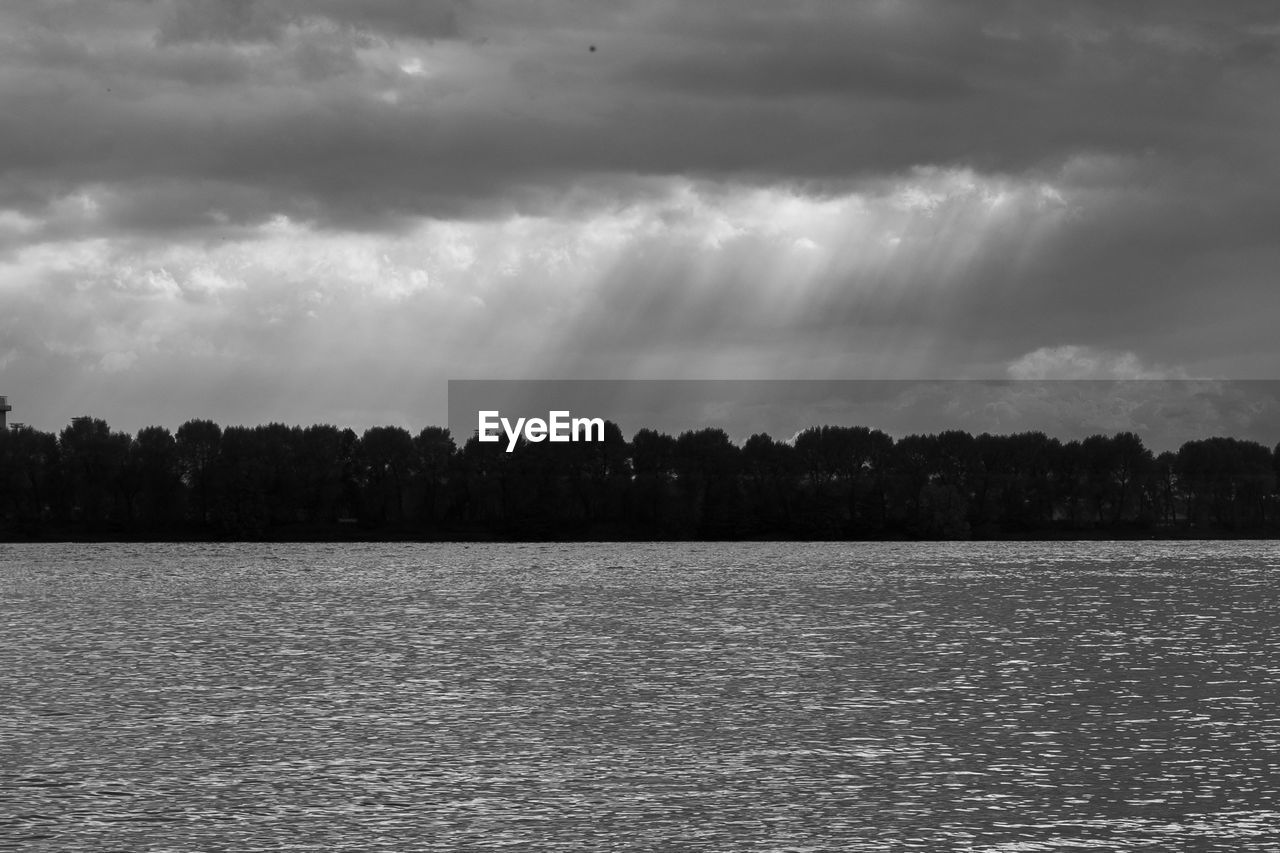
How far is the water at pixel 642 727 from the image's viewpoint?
20578mm

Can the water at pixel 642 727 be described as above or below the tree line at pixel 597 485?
below

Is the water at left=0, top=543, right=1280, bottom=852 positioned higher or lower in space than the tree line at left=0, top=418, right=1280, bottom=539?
lower

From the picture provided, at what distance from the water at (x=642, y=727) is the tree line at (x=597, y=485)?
351 feet

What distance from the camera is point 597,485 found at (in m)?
188

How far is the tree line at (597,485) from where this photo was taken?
6900 inches

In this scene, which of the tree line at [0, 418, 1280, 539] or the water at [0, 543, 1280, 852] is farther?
the tree line at [0, 418, 1280, 539]

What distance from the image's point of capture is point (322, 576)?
10719 centimetres

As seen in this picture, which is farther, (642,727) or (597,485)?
(597,485)

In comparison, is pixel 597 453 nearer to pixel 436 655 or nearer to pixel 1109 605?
pixel 1109 605

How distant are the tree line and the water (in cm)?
10706

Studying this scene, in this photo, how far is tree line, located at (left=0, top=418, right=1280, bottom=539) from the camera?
175 m

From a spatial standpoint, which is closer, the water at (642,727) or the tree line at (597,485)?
the water at (642,727)

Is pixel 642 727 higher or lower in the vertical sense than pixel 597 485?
lower

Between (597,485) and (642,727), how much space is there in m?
158
